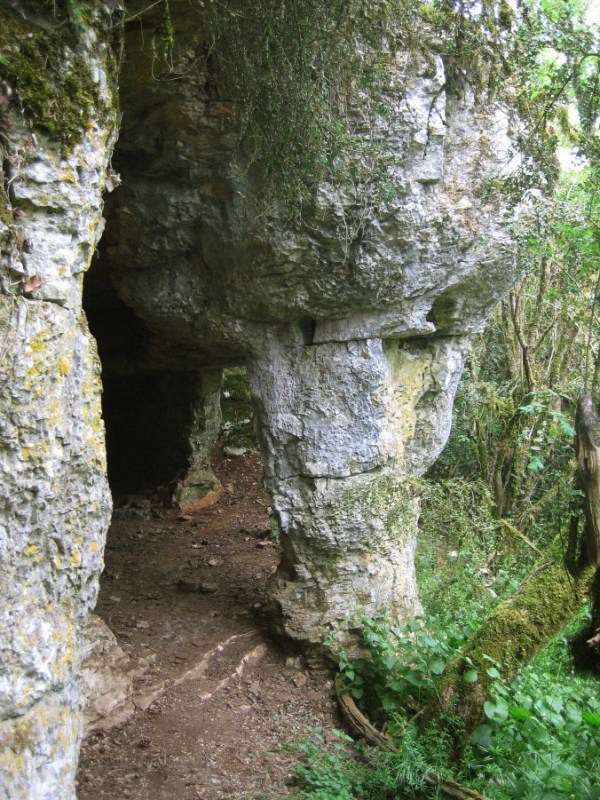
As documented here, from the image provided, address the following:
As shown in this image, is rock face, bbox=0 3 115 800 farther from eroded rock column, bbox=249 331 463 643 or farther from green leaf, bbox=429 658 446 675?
eroded rock column, bbox=249 331 463 643

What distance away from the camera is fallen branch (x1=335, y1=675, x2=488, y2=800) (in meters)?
3.78

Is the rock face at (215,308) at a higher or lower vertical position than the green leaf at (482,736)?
higher

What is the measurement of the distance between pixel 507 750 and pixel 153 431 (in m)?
5.59

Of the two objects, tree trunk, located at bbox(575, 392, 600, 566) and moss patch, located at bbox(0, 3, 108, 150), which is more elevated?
moss patch, located at bbox(0, 3, 108, 150)

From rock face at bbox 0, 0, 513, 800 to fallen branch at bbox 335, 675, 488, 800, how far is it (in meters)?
0.50

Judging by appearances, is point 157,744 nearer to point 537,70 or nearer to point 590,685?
point 590,685

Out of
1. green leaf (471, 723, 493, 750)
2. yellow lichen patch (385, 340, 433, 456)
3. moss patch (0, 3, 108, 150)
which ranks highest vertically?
moss patch (0, 3, 108, 150)

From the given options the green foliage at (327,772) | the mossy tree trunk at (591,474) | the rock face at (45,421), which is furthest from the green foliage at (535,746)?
the rock face at (45,421)

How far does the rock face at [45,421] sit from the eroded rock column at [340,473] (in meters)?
2.53

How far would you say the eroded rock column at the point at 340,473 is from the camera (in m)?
5.38

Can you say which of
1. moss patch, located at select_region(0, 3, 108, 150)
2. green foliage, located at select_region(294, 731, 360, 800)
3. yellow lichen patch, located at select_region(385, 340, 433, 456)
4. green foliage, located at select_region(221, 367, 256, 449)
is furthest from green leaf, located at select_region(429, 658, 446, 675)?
green foliage, located at select_region(221, 367, 256, 449)

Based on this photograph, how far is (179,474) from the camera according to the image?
27.2 feet

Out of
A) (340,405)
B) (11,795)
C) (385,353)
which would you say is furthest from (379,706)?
(11,795)

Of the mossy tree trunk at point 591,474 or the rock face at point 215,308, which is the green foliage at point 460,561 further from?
the mossy tree trunk at point 591,474
